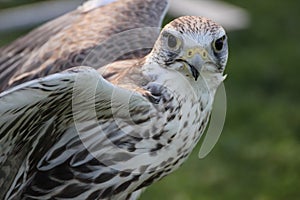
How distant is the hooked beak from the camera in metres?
4.11

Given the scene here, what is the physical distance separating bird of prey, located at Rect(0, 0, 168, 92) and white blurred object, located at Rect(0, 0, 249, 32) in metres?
2.73

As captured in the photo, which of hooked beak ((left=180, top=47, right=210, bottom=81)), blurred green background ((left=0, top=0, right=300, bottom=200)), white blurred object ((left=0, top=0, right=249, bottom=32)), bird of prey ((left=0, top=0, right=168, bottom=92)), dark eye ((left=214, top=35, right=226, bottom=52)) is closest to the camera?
hooked beak ((left=180, top=47, right=210, bottom=81))

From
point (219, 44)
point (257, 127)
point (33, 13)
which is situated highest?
point (219, 44)

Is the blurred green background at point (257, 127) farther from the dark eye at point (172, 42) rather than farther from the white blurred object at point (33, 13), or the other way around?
the dark eye at point (172, 42)

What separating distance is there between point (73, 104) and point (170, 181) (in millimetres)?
2754

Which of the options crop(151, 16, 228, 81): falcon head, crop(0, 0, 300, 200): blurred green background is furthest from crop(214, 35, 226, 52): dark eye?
crop(0, 0, 300, 200): blurred green background

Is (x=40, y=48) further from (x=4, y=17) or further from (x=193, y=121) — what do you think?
(x=4, y=17)

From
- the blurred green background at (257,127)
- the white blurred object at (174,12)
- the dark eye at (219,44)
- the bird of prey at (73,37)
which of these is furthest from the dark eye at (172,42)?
the white blurred object at (174,12)

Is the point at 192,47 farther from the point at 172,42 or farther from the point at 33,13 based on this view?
the point at 33,13

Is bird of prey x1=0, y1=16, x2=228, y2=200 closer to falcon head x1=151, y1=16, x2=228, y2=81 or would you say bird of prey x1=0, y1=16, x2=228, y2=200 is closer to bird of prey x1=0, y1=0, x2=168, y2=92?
falcon head x1=151, y1=16, x2=228, y2=81

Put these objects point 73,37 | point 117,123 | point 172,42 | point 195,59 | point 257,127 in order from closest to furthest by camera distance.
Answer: point 195,59 < point 172,42 < point 117,123 < point 73,37 < point 257,127

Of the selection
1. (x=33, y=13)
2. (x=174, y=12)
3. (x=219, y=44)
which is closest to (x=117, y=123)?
(x=219, y=44)

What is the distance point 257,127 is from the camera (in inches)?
295

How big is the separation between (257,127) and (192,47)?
346 cm
